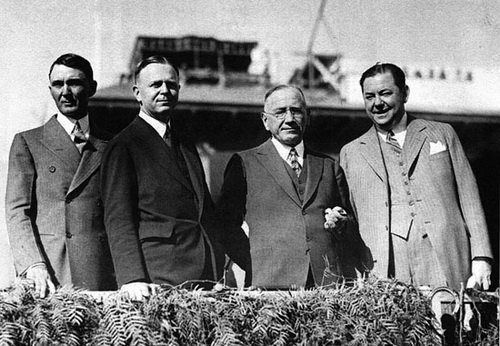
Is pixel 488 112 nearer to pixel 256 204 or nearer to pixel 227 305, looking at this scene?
pixel 256 204

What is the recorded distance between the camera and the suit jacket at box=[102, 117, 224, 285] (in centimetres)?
347

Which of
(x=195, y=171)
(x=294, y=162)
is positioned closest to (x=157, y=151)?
(x=195, y=171)

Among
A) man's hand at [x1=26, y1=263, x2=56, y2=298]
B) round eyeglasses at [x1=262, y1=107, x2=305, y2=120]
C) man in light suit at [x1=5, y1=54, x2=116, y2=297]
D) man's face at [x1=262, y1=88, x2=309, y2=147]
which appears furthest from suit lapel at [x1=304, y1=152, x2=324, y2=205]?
man's hand at [x1=26, y1=263, x2=56, y2=298]

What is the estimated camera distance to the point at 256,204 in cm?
395

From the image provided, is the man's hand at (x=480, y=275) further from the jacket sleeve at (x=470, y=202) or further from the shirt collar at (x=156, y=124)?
the shirt collar at (x=156, y=124)

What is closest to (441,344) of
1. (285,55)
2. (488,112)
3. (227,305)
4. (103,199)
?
(227,305)

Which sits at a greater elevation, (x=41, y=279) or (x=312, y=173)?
(x=312, y=173)

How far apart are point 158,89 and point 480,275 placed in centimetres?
186

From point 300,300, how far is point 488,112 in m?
7.56

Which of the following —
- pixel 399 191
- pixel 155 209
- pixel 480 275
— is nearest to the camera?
pixel 155 209

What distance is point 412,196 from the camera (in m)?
4.13

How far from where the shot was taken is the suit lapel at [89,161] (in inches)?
147

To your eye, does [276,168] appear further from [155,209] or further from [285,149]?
[155,209]

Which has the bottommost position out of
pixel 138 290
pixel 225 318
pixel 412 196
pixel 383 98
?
pixel 225 318
